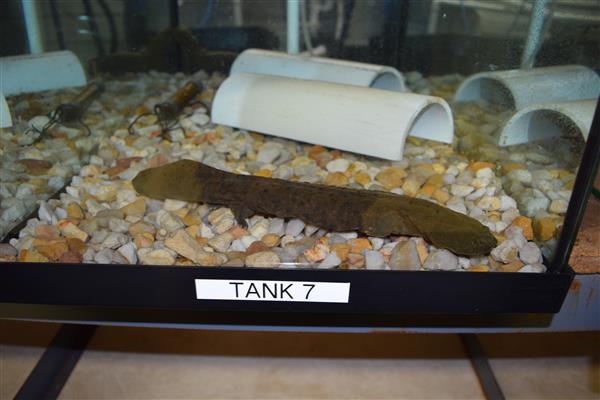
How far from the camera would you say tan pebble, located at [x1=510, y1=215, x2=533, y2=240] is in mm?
1103

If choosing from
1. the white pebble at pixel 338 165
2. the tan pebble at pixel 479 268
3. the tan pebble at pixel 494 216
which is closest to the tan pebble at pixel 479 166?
the tan pebble at pixel 494 216

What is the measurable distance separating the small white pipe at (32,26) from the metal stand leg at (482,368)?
153 cm

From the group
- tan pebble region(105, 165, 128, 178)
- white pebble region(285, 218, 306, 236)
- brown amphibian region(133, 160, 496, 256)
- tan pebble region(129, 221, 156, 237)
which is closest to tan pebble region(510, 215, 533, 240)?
brown amphibian region(133, 160, 496, 256)

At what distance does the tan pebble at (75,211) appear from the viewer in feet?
3.91

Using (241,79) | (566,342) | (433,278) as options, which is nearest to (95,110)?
(241,79)

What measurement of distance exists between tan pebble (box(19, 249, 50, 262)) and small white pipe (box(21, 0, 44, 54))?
0.65 meters

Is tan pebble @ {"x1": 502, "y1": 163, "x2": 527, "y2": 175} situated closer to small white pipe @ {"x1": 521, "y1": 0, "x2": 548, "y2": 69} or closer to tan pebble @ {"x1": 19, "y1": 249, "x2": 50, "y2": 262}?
small white pipe @ {"x1": 521, "y1": 0, "x2": 548, "y2": 69}

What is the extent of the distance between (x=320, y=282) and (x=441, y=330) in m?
0.31

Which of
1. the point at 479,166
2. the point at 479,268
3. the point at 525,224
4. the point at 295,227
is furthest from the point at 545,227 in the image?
the point at 295,227

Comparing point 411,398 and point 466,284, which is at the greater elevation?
point 466,284

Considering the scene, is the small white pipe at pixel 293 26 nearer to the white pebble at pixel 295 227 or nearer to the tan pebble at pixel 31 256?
the white pebble at pixel 295 227

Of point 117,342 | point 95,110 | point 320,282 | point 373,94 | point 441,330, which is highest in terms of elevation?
point 373,94

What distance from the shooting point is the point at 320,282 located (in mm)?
964

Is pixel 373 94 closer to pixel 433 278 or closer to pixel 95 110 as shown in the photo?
pixel 433 278
